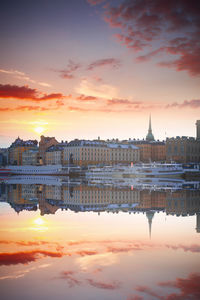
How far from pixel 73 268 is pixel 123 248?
2485 mm

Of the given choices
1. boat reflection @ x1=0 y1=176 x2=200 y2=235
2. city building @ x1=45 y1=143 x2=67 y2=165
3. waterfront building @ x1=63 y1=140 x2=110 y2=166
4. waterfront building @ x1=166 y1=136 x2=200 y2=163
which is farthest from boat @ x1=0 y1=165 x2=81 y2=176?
boat reflection @ x1=0 y1=176 x2=200 y2=235

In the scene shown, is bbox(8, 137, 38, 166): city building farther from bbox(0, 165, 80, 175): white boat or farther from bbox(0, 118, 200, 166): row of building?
bbox(0, 165, 80, 175): white boat

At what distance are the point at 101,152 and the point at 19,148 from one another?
45.2 m

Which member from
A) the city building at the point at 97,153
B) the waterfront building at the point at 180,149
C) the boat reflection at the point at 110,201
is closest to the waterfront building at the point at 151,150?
the city building at the point at 97,153

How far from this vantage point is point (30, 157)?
15400 centimetres

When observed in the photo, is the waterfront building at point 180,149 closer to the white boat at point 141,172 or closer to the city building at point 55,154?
the city building at point 55,154

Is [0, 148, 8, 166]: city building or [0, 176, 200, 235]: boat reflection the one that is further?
[0, 148, 8, 166]: city building

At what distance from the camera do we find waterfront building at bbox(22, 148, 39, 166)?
151625 millimetres

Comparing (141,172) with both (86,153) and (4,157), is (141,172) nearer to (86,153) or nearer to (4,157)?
(86,153)

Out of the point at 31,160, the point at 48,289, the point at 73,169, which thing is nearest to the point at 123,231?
the point at 48,289

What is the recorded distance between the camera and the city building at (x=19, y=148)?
16212 centimetres

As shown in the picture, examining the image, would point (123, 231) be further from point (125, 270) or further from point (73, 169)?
point (73, 169)

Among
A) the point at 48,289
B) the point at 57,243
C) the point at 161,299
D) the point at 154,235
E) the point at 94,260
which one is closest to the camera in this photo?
the point at 161,299

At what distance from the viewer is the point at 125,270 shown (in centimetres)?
905
